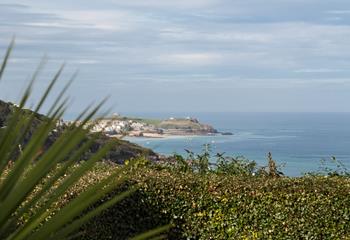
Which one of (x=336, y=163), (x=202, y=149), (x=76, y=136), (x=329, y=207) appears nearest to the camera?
(x=76, y=136)

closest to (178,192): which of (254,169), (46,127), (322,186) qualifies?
(322,186)

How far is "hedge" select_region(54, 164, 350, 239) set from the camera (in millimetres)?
10156

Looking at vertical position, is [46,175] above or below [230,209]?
above

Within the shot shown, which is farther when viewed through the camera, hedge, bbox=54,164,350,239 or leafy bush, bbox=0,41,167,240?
hedge, bbox=54,164,350,239

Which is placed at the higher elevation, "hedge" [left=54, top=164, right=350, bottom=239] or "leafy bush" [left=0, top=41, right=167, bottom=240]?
"leafy bush" [left=0, top=41, right=167, bottom=240]

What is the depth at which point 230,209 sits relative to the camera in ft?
34.0

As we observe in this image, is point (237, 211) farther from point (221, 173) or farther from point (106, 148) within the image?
point (106, 148)

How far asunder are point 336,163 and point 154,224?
3805 mm

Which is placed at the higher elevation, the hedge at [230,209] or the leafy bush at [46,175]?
the leafy bush at [46,175]

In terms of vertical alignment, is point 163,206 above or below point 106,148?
below

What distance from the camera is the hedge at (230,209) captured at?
33.3ft

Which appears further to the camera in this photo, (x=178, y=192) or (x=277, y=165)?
(x=277, y=165)

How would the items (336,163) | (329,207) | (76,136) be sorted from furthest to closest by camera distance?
(336,163) → (329,207) → (76,136)

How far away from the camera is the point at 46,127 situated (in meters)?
2.00
